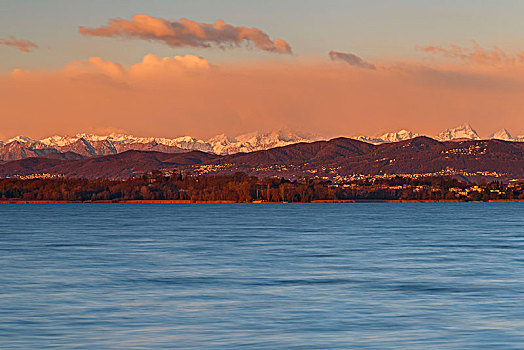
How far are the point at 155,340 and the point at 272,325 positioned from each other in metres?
5.33

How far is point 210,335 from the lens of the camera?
103 ft

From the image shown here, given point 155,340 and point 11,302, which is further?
point 11,302

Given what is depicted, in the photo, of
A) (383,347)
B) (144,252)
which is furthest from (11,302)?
(144,252)

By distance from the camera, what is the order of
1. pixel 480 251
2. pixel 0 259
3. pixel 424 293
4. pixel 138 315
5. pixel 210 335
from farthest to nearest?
1. pixel 480 251
2. pixel 0 259
3. pixel 424 293
4. pixel 138 315
5. pixel 210 335

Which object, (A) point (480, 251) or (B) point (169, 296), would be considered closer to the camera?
(B) point (169, 296)

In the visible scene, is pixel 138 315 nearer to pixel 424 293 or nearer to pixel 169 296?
pixel 169 296

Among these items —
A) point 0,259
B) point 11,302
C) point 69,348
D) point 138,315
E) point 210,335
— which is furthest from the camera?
point 0,259

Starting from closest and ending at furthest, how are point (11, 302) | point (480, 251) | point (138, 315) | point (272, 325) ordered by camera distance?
point (272, 325) < point (138, 315) < point (11, 302) < point (480, 251)

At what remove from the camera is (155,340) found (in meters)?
30.4

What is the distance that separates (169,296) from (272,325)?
10.3 m

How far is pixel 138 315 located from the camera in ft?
119

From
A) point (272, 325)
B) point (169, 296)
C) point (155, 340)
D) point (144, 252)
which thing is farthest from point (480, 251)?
point (155, 340)

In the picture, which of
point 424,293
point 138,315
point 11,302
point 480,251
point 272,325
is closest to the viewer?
point 272,325

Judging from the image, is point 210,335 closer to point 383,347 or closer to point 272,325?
point 272,325
